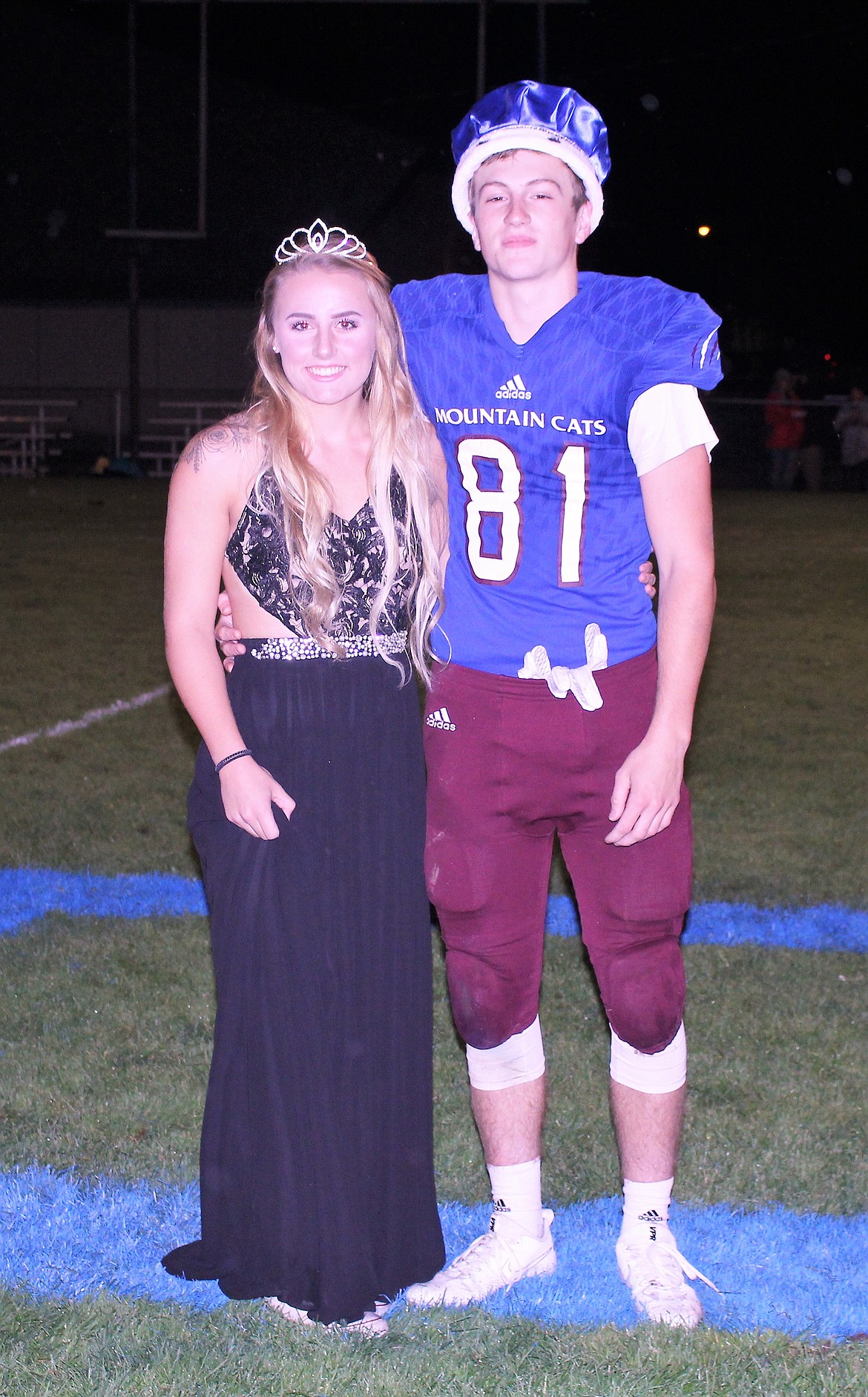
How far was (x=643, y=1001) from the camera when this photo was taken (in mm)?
2492

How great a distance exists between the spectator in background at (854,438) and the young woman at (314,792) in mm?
20199

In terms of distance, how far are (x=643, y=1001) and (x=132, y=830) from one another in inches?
135

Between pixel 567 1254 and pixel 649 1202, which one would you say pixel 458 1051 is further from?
pixel 649 1202

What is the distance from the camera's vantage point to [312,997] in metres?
2.41

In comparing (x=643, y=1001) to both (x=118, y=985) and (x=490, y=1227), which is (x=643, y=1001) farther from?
(x=118, y=985)

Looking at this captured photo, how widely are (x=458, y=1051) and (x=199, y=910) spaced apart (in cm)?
131

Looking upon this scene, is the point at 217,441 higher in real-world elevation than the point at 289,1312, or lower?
higher

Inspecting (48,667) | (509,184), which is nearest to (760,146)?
(48,667)

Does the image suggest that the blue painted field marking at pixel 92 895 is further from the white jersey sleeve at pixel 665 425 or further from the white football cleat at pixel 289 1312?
the white jersey sleeve at pixel 665 425

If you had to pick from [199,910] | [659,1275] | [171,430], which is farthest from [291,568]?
[171,430]

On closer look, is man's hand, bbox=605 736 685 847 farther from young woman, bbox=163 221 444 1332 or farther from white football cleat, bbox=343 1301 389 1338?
white football cleat, bbox=343 1301 389 1338

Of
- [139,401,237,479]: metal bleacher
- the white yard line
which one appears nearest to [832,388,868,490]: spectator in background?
[139,401,237,479]: metal bleacher

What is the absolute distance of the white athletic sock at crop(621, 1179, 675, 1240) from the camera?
2596 mm

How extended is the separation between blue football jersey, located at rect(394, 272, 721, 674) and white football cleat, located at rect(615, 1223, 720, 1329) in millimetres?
985
